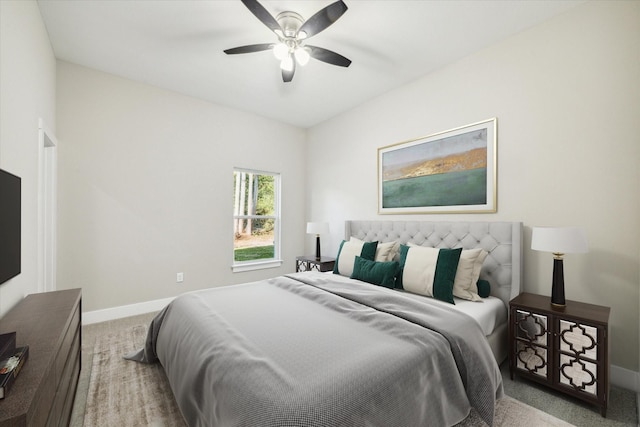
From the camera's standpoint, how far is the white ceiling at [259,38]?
221 cm

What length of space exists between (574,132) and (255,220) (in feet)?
13.0

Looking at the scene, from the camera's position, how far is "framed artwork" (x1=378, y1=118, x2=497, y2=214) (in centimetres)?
270

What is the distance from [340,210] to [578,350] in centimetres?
301

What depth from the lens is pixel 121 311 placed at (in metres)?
3.30

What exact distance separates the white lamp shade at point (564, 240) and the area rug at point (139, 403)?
1045mm

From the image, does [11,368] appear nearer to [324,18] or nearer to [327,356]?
[327,356]

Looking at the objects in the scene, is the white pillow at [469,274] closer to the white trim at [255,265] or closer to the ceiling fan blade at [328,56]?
the ceiling fan blade at [328,56]

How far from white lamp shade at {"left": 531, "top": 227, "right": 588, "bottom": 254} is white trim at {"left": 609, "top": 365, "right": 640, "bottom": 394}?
0.99 meters

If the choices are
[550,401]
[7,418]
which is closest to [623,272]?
[550,401]

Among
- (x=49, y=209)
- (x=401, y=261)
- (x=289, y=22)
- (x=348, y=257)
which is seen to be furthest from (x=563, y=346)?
(x=49, y=209)

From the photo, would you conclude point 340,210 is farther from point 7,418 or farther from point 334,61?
point 7,418

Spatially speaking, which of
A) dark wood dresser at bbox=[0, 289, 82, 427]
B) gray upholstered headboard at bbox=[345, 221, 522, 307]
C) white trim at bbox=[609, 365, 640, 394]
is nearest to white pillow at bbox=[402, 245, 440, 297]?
gray upholstered headboard at bbox=[345, 221, 522, 307]

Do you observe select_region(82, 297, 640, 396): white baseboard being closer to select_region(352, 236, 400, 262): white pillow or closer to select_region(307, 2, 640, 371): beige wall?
select_region(307, 2, 640, 371): beige wall

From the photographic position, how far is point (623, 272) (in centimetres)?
200
